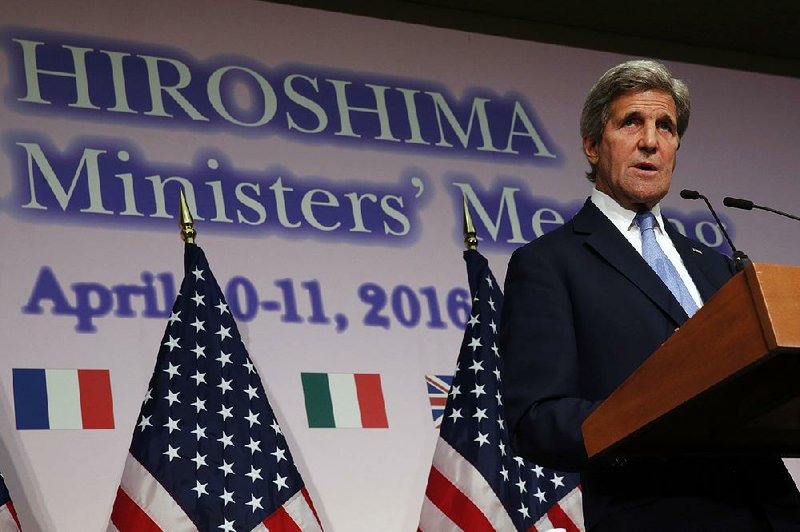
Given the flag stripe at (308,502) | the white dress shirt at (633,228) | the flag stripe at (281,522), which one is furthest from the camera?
the flag stripe at (308,502)

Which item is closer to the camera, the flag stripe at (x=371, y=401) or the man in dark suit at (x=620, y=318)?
the man in dark suit at (x=620, y=318)

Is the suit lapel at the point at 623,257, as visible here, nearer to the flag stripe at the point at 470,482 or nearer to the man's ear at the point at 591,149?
the man's ear at the point at 591,149

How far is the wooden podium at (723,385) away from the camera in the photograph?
135cm

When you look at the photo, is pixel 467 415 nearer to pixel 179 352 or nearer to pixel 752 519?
pixel 179 352

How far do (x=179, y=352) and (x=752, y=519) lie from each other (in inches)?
92.1

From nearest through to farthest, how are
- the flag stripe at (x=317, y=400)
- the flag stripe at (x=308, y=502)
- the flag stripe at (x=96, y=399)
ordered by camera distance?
the flag stripe at (x=308, y=502) < the flag stripe at (x=96, y=399) < the flag stripe at (x=317, y=400)

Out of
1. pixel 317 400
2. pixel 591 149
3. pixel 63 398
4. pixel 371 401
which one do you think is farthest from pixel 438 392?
pixel 591 149

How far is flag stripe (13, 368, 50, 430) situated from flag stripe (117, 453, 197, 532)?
1.15ft

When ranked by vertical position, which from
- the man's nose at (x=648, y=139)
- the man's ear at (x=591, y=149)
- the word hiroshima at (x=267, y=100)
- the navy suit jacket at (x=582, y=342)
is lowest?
the navy suit jacket at (x=582, y=342)

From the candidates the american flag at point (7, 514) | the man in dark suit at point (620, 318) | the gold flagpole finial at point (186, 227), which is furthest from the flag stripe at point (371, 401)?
the man in dark suit at point (620, 318)

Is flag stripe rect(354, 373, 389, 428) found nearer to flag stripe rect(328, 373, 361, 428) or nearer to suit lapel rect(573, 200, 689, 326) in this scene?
flag stripe rect(328, 373, 361, 428)

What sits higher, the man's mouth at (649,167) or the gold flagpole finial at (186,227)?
the gold flagpole finial at (186,227)

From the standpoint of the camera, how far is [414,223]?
4.66 m

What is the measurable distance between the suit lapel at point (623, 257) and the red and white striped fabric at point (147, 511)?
1.82 m
